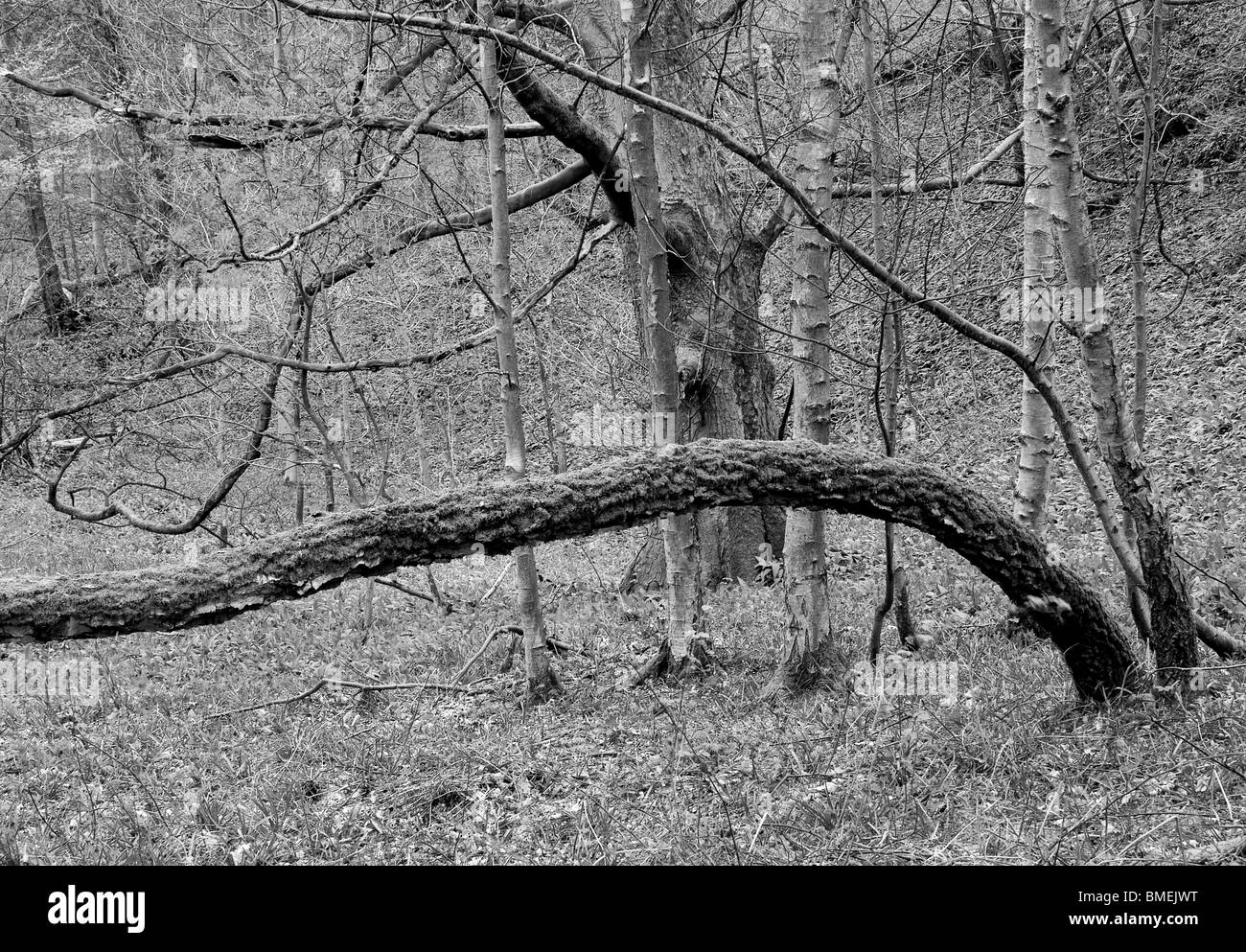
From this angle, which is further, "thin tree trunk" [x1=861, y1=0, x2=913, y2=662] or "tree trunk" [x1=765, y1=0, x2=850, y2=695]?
"tree trunk" [x1=765, y1=0, x2=850, y2=695]

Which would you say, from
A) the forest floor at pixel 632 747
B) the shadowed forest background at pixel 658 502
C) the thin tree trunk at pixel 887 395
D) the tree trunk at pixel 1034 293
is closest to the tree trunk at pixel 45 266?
the shadowed forest background at pixel 658 502

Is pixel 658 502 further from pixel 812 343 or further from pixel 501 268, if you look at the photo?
pixel 501 268

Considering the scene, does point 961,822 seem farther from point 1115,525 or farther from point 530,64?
point 530,64

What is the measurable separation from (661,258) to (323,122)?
2536 millimetres

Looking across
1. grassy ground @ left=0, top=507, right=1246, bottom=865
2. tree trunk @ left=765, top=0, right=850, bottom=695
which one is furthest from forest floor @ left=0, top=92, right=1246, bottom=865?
tree trunk @ left=765, top=0, right=850, bottom=695

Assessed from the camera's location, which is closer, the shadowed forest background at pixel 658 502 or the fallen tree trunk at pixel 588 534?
the fallen tree trunk at pixel 588 534

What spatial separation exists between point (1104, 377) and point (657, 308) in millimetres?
2689

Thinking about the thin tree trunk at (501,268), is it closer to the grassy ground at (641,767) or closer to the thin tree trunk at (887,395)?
the grassy ground at (641,767)

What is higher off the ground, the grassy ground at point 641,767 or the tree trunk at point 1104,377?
the tree trunk at point 1104,377

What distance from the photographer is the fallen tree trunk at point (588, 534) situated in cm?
272

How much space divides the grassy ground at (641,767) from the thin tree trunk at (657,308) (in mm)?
535

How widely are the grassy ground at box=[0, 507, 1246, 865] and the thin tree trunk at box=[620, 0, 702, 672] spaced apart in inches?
21.1

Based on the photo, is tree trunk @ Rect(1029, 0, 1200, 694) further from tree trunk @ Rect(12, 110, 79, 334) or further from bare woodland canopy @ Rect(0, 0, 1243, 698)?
tree trunk @ Rect(12, 110, 79, 334)

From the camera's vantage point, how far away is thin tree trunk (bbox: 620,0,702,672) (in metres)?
5.55
